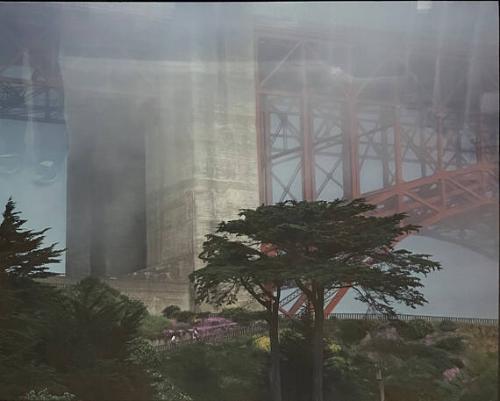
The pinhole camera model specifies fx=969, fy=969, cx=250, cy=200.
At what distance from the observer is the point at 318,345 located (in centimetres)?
1395

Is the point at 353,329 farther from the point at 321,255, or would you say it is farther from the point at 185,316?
the point at 321,255

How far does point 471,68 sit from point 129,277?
10088mm

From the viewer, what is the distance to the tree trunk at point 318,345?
13.7 m

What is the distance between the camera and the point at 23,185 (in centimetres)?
1727

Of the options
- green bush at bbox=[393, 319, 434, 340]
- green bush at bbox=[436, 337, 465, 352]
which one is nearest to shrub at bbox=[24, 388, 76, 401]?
green bush at bbox=[393, 319, 434, 340]

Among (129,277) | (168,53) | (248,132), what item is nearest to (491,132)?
(248,132)

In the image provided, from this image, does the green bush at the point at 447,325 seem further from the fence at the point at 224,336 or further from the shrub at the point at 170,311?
the shrub at the point at 170,311

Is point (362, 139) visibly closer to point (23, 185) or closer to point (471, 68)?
point (471, 68)

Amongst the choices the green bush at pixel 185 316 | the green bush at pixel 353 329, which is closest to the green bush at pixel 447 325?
the green bush at pixel 353 329

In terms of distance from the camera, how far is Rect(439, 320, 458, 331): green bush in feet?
64.5

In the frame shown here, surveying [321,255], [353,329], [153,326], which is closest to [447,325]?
[353,329]

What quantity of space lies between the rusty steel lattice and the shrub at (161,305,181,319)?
3235 millimetres

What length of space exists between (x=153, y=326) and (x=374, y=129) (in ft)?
26.1

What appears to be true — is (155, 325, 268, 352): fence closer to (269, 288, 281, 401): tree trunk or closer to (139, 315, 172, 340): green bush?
(139, 315, 172, 340): green bush
